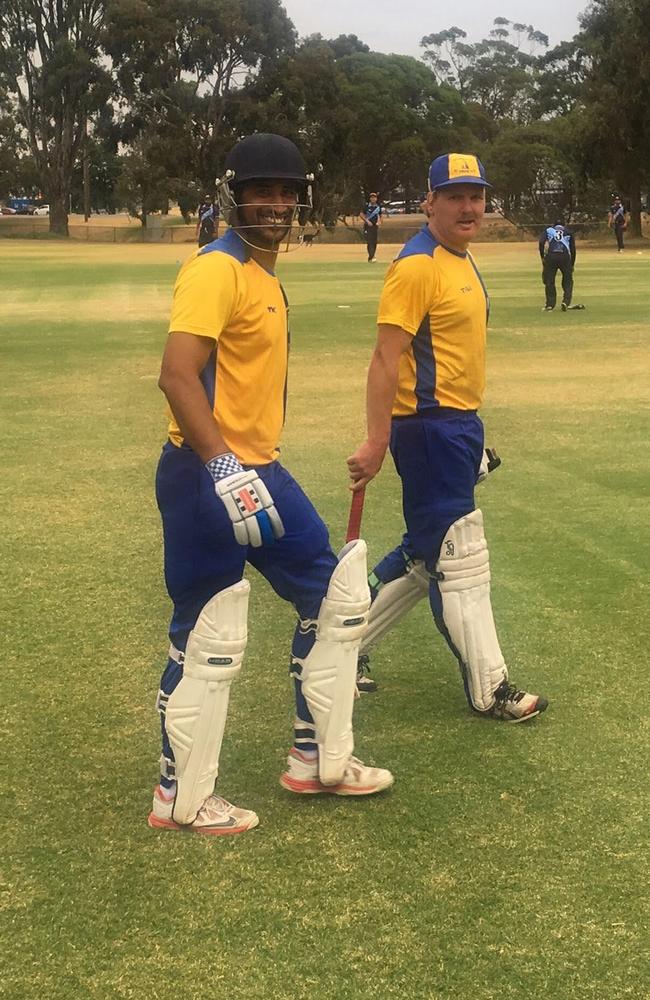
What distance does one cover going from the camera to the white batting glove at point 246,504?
3129 mm

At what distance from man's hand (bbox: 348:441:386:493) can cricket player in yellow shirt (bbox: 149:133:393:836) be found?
515mm

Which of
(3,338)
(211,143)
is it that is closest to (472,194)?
(3,338)

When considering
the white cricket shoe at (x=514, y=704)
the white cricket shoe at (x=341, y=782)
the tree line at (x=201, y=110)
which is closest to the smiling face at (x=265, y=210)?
the white cricket shoe at (x=341, y=782)

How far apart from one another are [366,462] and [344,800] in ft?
3.88

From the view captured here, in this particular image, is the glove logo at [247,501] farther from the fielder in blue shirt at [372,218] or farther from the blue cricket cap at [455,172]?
the fielder in blue shirt at [372,218]

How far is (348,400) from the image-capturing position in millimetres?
12289

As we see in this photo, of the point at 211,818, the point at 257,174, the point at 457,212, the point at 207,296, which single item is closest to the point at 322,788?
the point at 211,818

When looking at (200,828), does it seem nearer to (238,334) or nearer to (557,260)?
Result: (238,334)

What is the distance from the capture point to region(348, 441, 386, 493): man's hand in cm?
412

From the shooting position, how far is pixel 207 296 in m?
3.22

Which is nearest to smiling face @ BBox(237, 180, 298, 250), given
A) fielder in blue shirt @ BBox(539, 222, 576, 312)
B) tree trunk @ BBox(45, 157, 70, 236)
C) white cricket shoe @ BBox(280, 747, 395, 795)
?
white cricket shoe @ BBox(280, 747, 395, 795)

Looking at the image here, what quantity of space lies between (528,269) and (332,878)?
3612 cm

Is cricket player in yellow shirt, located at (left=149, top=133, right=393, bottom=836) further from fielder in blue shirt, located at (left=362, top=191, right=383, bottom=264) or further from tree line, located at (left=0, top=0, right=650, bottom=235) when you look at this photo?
tree line, located at (left=0, top=0, right=650, bottom=235)

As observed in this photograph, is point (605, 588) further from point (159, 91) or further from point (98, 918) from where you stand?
point (159, 91)
